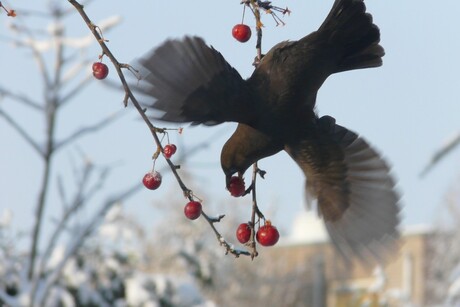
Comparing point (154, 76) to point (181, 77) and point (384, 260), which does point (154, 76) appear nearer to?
point (181, 77)

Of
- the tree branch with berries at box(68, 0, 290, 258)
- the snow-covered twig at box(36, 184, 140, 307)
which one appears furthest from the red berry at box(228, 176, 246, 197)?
the snow-covered twig at box(36, 184, 140, 307)

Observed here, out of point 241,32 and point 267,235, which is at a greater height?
point 241,32

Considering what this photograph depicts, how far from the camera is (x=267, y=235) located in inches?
98.8

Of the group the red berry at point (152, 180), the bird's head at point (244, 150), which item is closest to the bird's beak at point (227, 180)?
the bird's head at point (244, 150)

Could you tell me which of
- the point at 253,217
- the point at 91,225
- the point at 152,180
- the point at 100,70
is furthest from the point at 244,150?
the point at 91,225

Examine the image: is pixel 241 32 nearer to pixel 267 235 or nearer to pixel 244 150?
pixel 244 150

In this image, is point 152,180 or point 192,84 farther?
point 192,84

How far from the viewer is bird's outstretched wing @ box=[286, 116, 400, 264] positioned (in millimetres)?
2697

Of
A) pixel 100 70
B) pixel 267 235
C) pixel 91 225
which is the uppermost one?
pixel 91 225

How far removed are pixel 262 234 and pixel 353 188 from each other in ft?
1.49

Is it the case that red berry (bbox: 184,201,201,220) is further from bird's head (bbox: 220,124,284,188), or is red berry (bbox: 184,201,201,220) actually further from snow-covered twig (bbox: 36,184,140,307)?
snow-covered twig (bbox: 36,184,140,307)

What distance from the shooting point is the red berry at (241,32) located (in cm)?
252

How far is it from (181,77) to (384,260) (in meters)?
0.72

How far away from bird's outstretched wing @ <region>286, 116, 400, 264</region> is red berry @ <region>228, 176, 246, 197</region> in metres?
0.15
